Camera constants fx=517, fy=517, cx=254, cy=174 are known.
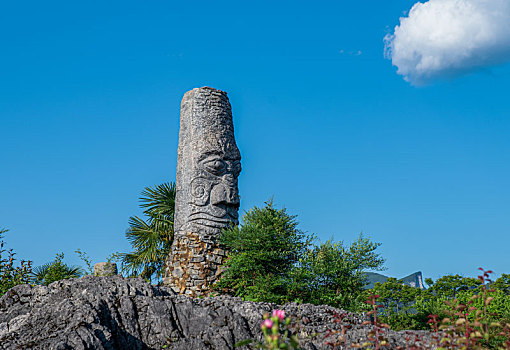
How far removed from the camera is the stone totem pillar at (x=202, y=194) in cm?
1419

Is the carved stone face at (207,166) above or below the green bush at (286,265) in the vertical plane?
above

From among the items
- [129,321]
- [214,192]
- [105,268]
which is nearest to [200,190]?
[214,192]

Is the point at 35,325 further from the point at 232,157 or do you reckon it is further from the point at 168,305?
the point at 232,157

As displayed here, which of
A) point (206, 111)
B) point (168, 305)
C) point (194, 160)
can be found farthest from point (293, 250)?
point (168, 305)

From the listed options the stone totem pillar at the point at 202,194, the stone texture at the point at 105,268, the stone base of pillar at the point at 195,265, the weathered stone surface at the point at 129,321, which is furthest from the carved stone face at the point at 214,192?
the weathered stone surface at the point at 129,321

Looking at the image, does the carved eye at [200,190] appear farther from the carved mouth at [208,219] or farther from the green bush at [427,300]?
the green bush at [427,300]

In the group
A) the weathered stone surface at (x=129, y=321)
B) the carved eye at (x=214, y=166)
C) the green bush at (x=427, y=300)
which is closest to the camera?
the weathered stone surface at (x=129, y=321)

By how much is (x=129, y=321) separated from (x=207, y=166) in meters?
7.37

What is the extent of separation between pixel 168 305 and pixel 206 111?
8091 mm

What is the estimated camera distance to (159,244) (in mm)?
16938

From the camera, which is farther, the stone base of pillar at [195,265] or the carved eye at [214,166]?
the carved eye at [214,166]

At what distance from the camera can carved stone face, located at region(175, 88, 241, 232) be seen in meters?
14.5

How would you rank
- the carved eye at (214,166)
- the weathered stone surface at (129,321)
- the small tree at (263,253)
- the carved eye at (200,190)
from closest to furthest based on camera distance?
1. the weathered stone surface at (129,321)
2. the small tree at (263,253)
3. the carved eye at (200,190)
4. the carved eye at (214,166)

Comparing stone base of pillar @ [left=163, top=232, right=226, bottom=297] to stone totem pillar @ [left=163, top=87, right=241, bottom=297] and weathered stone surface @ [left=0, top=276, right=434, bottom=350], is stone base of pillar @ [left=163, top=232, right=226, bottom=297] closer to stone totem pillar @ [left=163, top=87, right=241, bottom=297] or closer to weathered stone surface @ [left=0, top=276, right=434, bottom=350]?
stone totem pillar @ [left=163, top=87, right=241, bottom=297]
